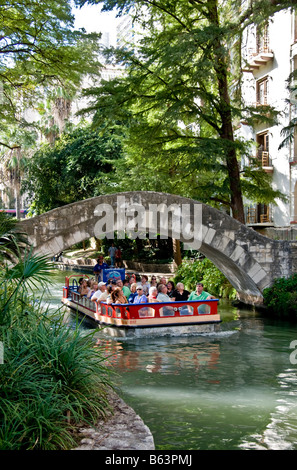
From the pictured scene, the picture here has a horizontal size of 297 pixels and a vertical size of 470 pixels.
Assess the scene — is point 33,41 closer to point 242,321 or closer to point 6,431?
point 242,321

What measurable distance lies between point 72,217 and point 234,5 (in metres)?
7.63

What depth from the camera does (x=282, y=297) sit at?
52.4 feet

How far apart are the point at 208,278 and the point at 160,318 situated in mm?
7195

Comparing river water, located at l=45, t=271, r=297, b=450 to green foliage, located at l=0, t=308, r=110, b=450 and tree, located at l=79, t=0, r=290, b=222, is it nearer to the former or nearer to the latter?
green foliage, located at l=0, t=308, r=110, b=450

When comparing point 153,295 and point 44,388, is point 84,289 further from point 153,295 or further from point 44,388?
point 44,388

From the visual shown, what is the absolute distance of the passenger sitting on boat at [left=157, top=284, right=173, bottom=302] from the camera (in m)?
13.7

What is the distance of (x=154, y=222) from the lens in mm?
15391

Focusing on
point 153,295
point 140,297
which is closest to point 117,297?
point 140,297

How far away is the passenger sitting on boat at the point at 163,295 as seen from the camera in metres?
13.7

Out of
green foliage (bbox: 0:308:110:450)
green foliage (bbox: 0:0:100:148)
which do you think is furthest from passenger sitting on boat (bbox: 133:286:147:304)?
green foliage (bbox: 0:308:110:450)

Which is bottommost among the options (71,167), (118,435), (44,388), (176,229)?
(118,435)

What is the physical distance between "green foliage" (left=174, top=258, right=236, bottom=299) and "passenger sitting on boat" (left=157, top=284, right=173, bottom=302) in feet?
19.9

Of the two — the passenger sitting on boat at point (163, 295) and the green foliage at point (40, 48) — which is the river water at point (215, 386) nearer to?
the passenger sitting on boat at point (163, 295)

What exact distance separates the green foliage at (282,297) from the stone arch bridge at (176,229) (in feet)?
0.80
